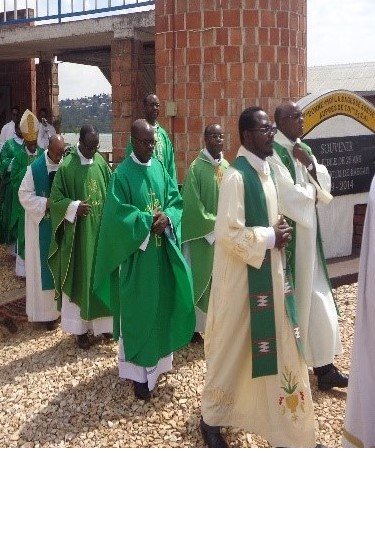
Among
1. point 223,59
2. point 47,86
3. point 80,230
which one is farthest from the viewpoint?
point 47,86

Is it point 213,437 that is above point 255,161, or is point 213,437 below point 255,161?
below

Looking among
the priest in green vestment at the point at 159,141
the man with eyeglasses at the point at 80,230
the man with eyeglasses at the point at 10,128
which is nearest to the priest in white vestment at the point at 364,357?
the man with eyeglasses at the point at 80,230

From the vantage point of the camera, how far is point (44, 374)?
189 inches

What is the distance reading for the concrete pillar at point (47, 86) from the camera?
514 inches

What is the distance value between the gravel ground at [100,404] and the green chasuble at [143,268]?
310 millimetres

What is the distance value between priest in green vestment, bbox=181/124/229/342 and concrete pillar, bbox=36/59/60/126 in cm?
865

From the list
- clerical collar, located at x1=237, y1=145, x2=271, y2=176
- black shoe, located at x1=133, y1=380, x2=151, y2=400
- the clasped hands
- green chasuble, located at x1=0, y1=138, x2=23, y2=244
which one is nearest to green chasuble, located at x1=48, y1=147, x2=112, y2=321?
black shoe, located at x1=133, y1=380, x2=151, y2=400

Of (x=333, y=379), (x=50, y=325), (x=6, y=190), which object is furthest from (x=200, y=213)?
(x=6, y=190)

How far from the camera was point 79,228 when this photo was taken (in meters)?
5.23

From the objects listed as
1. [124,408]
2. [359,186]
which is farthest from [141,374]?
[359,186]

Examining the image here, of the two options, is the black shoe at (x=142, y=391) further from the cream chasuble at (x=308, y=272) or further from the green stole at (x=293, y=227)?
the green stole at (x=293, y=227)

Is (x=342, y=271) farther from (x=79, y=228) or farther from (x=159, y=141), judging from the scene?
(x=79, y=228)

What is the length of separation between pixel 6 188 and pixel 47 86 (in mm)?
5207

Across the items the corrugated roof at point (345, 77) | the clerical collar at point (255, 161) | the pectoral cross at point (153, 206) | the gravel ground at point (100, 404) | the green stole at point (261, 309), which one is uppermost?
the corrugated roof at point (345, 77)
